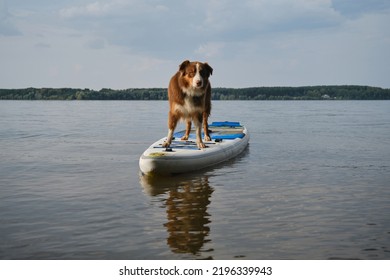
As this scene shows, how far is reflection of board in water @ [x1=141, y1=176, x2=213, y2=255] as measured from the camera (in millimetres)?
7801

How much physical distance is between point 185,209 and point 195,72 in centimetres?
434

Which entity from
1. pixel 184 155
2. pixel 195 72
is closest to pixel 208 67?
pixel 195 72

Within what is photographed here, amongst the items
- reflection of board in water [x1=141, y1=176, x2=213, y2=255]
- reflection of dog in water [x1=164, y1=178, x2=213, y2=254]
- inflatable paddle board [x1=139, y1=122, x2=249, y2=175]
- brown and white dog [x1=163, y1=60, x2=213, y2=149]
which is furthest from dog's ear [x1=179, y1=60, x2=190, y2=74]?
reflection of dog in water [x1=164, y1=178, x2=213, y2=254]

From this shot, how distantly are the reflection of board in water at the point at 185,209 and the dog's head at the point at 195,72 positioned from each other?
2.68 meters

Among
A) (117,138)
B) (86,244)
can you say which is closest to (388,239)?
(86,244)

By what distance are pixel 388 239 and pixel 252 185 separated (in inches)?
201

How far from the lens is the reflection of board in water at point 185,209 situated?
7801 mm

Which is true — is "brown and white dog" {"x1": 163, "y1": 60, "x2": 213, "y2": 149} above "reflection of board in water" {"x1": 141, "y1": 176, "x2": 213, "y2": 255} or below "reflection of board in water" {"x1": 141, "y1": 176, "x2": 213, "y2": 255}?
above

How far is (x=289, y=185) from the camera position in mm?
12805

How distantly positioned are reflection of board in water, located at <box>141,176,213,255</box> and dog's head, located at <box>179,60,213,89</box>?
2.68 meters

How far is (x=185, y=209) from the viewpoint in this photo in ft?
32.9

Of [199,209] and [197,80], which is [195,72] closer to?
[197,80]

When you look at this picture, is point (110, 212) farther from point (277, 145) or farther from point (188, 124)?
point (277, 145)

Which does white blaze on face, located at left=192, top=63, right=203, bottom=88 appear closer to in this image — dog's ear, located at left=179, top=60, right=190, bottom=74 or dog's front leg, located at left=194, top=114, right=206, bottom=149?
dog's ear, located at left=179, top=60, right=190, bottom=74
